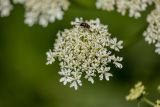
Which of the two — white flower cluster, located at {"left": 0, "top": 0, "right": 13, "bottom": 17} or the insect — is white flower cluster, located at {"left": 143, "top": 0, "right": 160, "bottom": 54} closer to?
the insect

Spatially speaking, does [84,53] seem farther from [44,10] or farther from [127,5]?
[44,10]

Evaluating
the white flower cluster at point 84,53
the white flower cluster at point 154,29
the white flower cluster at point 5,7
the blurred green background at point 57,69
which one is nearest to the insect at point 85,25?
the white flower cluster at point 84,53

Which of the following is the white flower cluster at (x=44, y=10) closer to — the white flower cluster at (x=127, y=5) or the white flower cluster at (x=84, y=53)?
the white flower cluster at (x=127, y=5)

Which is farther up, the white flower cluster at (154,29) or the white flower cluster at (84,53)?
the white flower cluster at (154,29)

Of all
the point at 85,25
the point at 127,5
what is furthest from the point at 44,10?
the point at 85,25

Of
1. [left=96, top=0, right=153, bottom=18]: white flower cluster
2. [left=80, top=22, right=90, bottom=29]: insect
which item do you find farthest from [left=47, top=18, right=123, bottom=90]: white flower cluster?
[left=96, top=0, right=153, bottom=18]: white flower cluster

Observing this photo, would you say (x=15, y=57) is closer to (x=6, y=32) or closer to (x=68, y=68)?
(x=6, y=32)

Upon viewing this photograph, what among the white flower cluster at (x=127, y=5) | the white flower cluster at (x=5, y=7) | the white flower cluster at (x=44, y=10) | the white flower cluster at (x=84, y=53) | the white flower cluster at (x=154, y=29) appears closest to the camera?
the white flower cluster at (x=84, y=53)

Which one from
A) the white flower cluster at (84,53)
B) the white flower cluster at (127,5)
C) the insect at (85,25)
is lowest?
the white flower cluster at (84,53)
